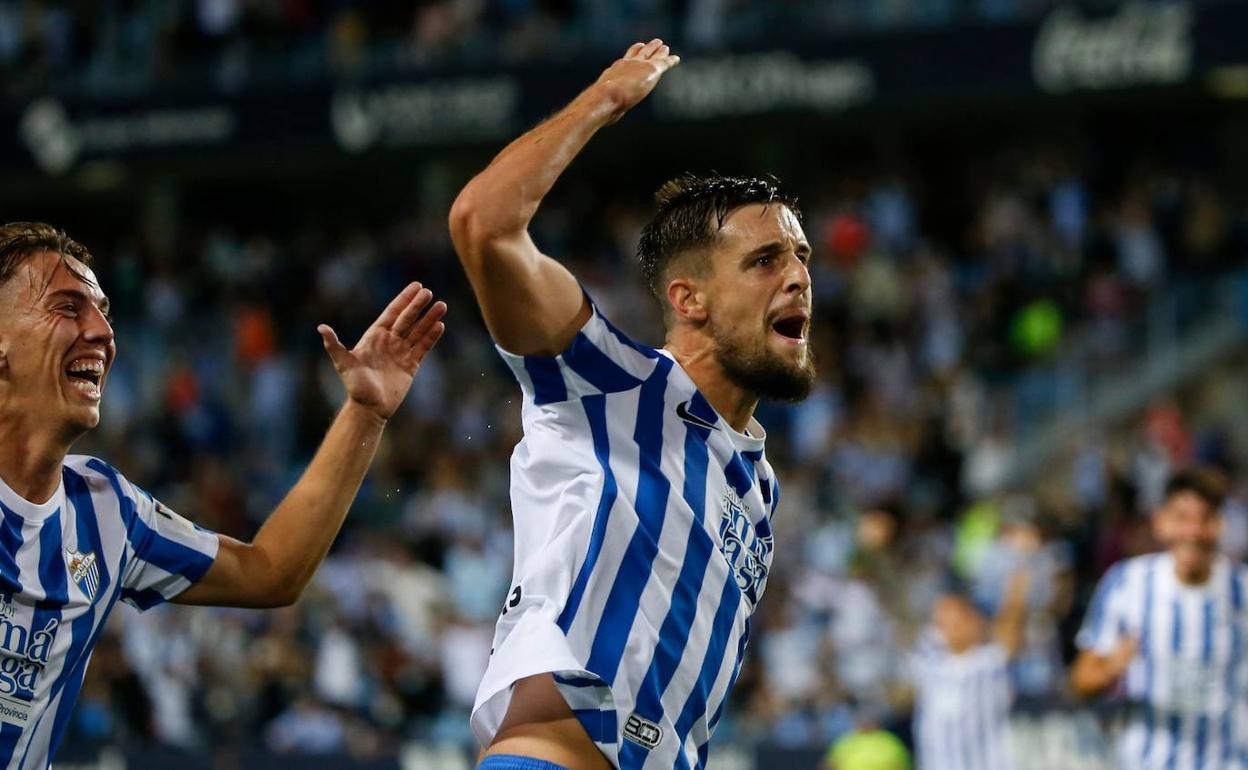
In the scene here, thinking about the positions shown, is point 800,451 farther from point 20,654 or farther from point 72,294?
point 20,654

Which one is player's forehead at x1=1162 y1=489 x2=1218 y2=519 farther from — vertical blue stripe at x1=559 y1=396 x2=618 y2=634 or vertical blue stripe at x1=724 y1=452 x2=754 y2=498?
vertical blue stripe at x1=559 y1=396 x2=618 y2=634

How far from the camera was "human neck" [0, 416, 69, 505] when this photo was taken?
12.8 ft

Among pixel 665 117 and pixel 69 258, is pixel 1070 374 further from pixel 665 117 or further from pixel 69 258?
pixel 69 258

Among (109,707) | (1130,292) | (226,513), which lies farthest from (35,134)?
(1130,292)

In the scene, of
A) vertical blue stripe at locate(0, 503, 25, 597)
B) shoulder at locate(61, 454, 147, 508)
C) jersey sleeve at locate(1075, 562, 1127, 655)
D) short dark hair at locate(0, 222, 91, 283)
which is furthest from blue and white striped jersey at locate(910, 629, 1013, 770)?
vertical blue stripe at locate(0, 503, 25, 597)

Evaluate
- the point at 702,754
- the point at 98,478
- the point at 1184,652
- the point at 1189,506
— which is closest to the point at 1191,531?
the point at 1189,506

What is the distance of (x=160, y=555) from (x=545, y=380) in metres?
1.03

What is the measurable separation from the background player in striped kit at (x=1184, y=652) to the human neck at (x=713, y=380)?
13.6 feet

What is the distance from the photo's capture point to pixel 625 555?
12.5ft

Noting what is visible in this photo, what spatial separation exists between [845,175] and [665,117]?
233cm

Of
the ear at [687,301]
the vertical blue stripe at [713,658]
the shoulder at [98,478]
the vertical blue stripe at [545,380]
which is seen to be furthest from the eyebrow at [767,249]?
the shoulder at [98,478]

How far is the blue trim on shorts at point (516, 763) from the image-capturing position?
11.9 ft

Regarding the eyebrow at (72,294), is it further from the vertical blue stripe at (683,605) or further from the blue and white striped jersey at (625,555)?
the vertical blue stripe at (683,605)

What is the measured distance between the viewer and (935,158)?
63.7 feet
